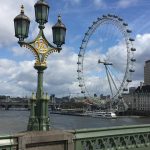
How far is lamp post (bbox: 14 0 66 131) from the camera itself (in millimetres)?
10148

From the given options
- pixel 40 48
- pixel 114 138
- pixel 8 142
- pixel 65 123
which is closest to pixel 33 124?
pixel 8 142

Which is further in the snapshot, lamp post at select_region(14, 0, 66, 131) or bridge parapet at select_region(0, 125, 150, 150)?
lamp post at select_region(14, 0, 66, 131)

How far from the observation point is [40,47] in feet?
35.2

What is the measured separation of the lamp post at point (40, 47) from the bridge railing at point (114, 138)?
98cm

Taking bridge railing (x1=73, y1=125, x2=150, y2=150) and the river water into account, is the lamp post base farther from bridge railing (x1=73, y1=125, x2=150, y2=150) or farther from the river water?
the river water

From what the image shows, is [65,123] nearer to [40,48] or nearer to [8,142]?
[40,48]

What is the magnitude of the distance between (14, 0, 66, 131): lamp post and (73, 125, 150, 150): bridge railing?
98cm

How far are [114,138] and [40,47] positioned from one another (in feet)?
10.5

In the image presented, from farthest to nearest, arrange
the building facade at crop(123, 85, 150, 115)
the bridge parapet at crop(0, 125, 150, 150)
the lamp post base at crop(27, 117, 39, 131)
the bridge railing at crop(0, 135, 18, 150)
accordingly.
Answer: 1. the building facade at crop(123, 85, 150, 115)
2. the lamp post base at crop(27, 117, 39, 131)
3. the bridge parapet at crop(0, 125, 150, 150)
4. the bridge railing at crop(0, 135, 18, 150)

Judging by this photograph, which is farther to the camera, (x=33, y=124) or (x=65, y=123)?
(x=65, y=123)

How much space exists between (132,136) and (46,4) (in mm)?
4463

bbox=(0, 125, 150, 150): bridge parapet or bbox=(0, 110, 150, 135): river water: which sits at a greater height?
bbox=(0, 125, 150, 150): bridge parapet

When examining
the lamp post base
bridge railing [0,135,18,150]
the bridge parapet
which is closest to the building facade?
the bridge parapet

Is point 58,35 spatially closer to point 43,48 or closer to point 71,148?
point 43,48
